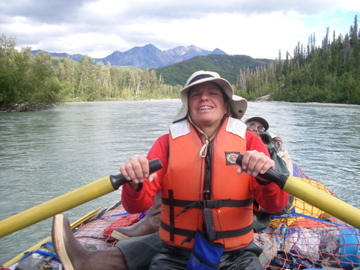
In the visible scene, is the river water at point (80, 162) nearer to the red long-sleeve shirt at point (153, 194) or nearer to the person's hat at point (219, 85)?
the red long-sleeve shirt at point (153, 194)

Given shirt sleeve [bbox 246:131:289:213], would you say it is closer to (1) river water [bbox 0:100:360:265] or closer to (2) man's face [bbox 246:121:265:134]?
(2) man's face [bbox 246:121:265:134]

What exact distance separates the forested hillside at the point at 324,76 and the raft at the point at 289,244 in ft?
154

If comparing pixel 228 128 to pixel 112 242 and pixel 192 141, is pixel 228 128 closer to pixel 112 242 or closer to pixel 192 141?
pixel 192 141

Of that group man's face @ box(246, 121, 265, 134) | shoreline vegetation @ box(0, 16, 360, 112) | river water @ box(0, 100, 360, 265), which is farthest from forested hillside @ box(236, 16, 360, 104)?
man's face @ box(246, 121, 265, 134)

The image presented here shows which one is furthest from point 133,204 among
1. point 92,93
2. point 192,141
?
point 92,93

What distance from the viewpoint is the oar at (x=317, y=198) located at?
1842mm

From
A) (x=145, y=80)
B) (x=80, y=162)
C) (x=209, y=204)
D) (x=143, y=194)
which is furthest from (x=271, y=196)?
(x=145, y=80)

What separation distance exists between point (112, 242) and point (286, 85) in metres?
75.9

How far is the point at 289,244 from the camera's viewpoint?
3.21 m

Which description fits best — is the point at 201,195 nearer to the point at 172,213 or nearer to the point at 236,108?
the point at 172,213

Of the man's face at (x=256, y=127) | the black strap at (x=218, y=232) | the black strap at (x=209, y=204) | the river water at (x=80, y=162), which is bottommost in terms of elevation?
the river water at (x=80, y=162)

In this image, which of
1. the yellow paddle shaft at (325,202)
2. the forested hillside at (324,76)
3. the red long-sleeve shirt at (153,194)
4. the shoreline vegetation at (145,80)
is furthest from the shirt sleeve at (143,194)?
the forested hillside at (324,76)

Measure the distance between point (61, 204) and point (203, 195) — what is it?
0.88m

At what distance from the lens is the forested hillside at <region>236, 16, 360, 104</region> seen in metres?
51.9
